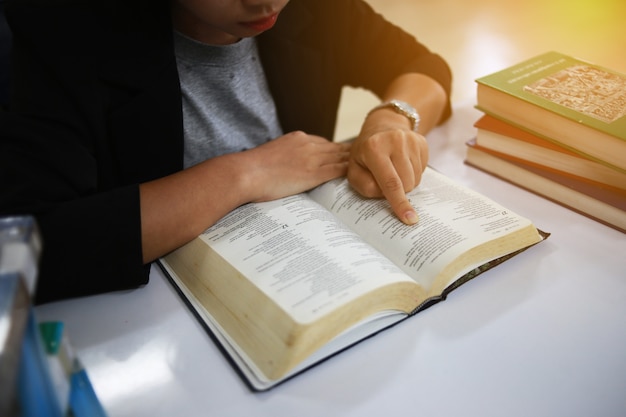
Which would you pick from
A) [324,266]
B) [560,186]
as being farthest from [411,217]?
[560,186]

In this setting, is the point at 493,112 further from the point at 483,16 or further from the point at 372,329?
the point at 483,16

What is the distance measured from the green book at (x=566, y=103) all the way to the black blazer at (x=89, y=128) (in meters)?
0.39

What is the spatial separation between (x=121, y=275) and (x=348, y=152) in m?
0.39

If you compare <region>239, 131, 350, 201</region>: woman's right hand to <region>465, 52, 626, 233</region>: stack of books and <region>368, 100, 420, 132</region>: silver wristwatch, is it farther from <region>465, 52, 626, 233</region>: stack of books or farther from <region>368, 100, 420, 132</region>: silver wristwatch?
<region>465, 52, 626, 233</region>: stack of books

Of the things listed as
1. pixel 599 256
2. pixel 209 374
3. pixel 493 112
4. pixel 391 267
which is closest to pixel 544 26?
pixel 493 112

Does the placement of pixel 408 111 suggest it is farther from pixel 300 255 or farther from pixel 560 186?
pixel 300 255

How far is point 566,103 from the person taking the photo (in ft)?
2.51

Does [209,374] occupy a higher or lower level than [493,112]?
lower

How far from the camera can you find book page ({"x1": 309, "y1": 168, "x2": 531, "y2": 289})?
611mm

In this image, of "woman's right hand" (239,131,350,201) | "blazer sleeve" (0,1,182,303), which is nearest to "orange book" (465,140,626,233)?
"woman's right hand" (239,131,350,201)

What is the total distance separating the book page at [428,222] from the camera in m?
0.61

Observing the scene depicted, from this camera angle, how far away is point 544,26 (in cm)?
255

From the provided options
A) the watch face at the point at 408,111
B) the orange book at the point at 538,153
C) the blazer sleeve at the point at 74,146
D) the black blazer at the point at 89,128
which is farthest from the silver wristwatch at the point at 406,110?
the blazer sleeve at the point at 74,146

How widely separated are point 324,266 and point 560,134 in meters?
0.42
